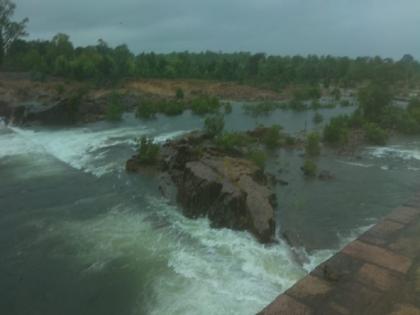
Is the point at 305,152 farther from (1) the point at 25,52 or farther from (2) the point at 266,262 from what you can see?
(1) the point at 25,52

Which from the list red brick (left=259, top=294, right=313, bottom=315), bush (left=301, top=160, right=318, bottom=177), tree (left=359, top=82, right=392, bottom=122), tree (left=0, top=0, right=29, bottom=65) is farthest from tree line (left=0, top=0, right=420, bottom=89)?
red brick (left=259, top=294, right=313, bottom=315)

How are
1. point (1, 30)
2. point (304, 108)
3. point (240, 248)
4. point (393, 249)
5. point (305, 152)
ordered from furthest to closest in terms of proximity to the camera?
point (1, 30), point (304, 108), point (305, 152), point (240, 248), point (393, 249)

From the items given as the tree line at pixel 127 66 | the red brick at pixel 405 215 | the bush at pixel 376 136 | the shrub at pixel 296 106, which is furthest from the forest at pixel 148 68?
the red brick at pixel 405 215

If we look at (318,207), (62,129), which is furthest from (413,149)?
(62,129)

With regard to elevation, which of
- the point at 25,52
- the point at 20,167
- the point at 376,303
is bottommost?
the point at 20,167

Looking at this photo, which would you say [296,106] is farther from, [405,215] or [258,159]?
[405,215]

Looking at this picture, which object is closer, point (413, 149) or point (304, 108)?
point (413, 149)

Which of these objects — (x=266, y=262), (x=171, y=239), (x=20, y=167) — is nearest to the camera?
(x=266, y=262)
